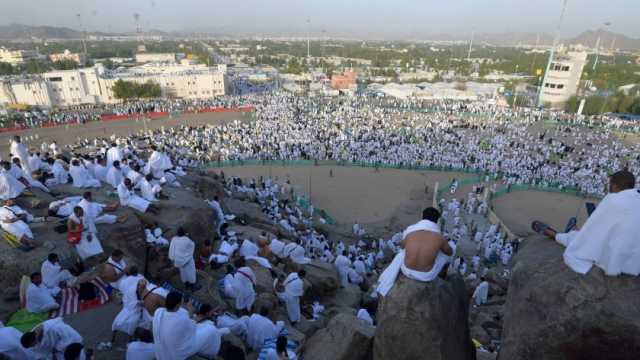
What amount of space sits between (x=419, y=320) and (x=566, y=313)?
1.37 metres

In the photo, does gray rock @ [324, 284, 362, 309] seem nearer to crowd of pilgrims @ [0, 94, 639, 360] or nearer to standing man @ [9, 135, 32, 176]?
crowd of pilgrims @ [0, 94, 639, 360]

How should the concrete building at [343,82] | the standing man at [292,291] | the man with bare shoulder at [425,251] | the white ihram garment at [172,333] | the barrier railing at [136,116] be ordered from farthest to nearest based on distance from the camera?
the concrete building at [343,82]
the barrier railing at [136,116]
the standing man at [292,291]
the white ihram garment at [172,333]
the man with bare shoulder at [425,251]

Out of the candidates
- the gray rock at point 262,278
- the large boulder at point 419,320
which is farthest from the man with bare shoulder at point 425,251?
the gray rock at point 262,278

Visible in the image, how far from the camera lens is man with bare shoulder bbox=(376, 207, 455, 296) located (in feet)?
12.1

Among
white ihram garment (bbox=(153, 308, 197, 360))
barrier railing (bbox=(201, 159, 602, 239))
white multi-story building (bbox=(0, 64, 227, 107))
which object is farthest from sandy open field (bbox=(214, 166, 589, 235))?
white multi-story building (bbox=(0, 64, 227, 107))

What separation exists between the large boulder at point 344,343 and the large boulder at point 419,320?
569 millimetres

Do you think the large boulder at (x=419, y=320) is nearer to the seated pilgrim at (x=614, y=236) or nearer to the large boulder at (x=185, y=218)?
the seated pilgrim at (x=614, y=236)

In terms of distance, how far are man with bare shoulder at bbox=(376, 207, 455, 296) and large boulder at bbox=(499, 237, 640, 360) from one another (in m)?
0.90

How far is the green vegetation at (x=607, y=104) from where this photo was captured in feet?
152

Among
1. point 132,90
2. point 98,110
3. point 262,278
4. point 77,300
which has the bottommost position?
point 98,110

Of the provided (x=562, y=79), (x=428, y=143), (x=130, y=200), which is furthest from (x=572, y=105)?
(x=130, y=200)

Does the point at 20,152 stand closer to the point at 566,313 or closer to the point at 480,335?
the point at 480,335

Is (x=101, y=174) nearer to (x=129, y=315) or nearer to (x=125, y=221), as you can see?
(x=125, y=221)

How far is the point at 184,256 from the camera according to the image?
6.41 metres
